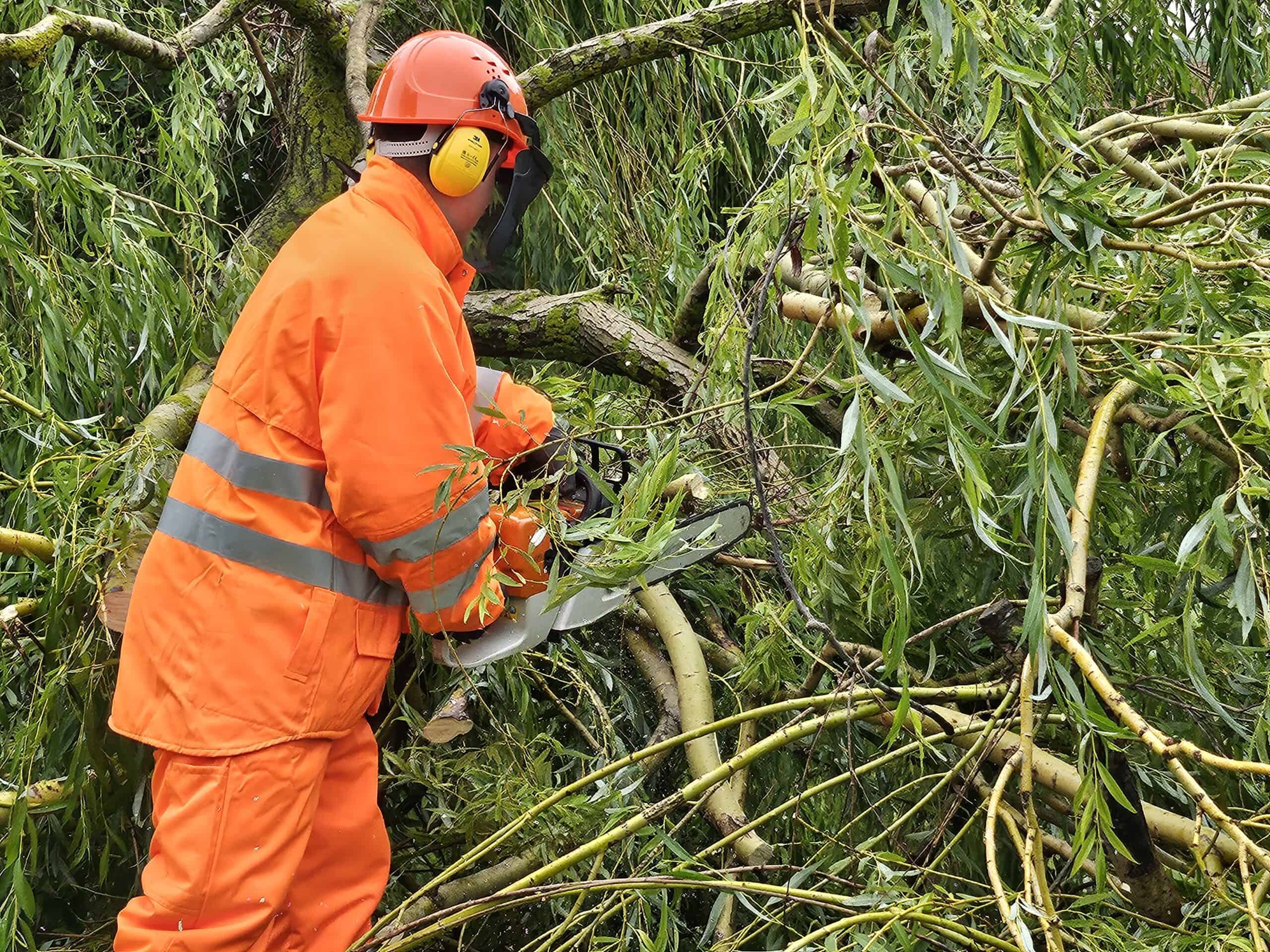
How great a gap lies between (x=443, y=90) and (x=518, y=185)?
0.74 ft

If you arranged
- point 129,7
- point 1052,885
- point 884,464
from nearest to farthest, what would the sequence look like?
point 884,464, point 1052,885, point 129,7

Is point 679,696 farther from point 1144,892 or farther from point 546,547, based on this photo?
point 1144,892

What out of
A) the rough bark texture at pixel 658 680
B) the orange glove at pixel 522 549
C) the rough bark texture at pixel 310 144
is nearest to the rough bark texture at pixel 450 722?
the orange glove at pixel 522 549

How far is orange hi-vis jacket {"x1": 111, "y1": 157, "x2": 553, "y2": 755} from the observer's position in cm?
196

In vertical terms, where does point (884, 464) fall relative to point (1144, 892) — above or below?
above

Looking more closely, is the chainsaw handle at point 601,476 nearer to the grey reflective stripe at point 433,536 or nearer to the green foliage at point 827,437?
the green foliage at point 827,437

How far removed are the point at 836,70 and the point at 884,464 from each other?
44 cm

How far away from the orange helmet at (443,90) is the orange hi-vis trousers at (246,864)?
3.69 feet

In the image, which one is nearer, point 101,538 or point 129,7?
point 101,538

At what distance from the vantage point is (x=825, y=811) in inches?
94.2

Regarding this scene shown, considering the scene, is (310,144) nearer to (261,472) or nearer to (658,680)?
(261,472)

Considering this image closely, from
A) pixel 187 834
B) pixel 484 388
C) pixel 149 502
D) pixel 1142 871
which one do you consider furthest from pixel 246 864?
pixel 1142 871

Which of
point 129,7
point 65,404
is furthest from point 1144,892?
point 129,7

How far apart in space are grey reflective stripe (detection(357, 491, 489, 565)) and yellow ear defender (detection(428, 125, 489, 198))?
591 mm
